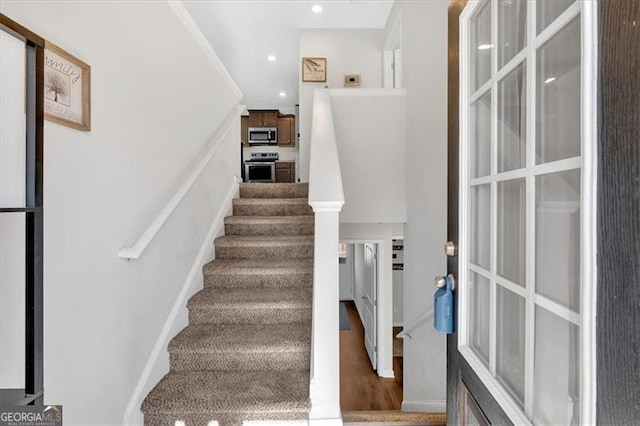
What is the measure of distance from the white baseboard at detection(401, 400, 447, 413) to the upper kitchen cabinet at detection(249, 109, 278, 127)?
6391 millimetres

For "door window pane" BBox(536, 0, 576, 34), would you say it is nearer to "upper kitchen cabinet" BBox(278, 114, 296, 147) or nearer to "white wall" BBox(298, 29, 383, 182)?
"white wall" BBox(298, 29, 383, 182)

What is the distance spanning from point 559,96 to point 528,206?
243mm

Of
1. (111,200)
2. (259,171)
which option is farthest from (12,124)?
(259,171)

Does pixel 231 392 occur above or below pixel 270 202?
below

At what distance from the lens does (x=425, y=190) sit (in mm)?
3100

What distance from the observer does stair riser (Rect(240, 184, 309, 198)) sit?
360 cm

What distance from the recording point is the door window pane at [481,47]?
96 cm

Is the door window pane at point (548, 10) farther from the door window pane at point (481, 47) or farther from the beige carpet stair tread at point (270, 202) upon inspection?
the beige carpet stair tread at point (270, 202)

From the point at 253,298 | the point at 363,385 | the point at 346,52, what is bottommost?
the point at 363,385

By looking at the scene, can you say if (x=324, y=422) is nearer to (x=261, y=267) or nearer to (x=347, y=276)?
(x=261, y=267)

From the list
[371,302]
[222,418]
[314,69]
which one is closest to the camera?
[222,418]

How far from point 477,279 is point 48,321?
1.42 meters

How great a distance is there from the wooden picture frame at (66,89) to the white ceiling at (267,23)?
310cm

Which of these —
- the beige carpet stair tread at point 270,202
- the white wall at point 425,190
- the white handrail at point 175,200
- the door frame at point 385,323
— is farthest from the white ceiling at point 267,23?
the door frame at point 385,323
